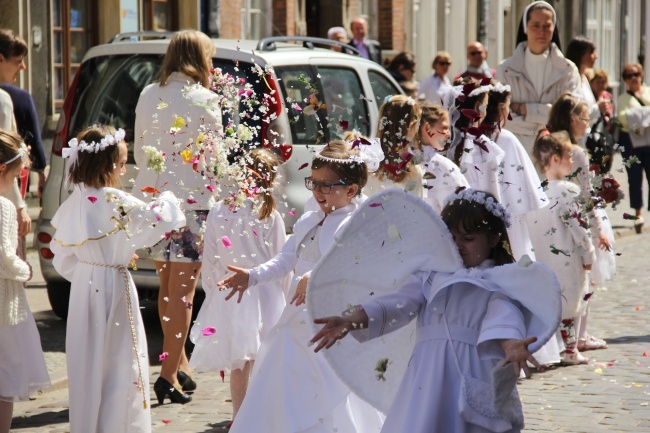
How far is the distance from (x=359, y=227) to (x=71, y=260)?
6.99 feet

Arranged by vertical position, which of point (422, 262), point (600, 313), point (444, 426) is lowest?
point (600, 313)

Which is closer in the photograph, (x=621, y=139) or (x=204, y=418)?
(x=204, y=418)

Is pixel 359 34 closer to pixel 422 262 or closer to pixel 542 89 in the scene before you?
pixel 542 89

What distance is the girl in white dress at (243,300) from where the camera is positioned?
728 centimetres

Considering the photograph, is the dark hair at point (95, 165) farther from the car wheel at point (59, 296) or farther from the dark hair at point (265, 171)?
the car wheel at point (59, 296)

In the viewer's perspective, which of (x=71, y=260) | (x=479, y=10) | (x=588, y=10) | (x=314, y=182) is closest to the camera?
(x=314, y=182)

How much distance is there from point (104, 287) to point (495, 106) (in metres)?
2.99

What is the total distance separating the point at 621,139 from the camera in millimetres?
20000

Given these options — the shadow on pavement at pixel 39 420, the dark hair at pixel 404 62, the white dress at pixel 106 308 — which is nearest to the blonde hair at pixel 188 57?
the white dress at pixel 106 308

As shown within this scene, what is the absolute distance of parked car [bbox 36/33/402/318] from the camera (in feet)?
31.2

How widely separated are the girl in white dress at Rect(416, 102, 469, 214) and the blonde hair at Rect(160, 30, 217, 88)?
1.30 meters

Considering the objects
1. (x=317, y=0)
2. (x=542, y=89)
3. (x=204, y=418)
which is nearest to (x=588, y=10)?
(x=317, y=0)

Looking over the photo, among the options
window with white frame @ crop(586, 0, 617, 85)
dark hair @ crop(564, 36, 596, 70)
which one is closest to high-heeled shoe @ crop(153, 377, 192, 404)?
dark hair @ crop(564, 36, 596, 70)

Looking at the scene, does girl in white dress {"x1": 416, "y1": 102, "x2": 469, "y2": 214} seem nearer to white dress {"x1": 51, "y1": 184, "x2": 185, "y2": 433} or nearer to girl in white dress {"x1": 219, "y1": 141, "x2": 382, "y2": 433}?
girl in white dress {"x1": 219, "y1": 141, "x2": 382, "y2": 433}
